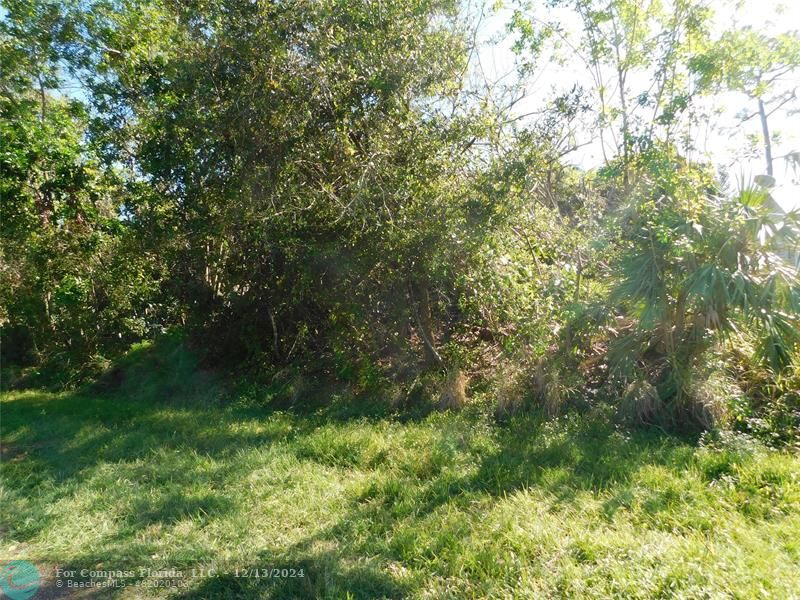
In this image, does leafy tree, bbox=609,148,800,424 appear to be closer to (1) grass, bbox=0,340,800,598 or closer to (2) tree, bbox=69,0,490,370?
(1) grass, bbox=0,340,800,598

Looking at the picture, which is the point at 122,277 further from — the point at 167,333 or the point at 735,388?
the point at 735,388

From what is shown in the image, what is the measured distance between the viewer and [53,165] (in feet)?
25.6


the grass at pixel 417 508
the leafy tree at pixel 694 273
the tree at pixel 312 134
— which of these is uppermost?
the tree at pixel 312 134

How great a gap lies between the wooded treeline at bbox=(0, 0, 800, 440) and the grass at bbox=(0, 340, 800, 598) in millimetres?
1114

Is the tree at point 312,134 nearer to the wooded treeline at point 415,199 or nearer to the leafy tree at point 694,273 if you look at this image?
the wooded treeline at point 415,199

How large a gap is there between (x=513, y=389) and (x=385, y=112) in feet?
12.4

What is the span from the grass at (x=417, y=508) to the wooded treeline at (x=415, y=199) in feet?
3.66

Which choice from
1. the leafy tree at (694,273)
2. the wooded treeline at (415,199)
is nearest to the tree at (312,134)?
the wooded treeline at (415,199)

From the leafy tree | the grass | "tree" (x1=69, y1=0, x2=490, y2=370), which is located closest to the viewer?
the grass

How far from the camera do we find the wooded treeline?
6090 millimetres

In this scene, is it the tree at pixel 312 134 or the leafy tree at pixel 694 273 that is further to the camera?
the tree at pixel 312 134

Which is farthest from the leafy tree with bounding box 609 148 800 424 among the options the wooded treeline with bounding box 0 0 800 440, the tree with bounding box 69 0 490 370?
the tree with bounding box 69 0 490 370

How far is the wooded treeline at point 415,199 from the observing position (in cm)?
609

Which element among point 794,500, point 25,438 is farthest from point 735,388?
point 25,438
